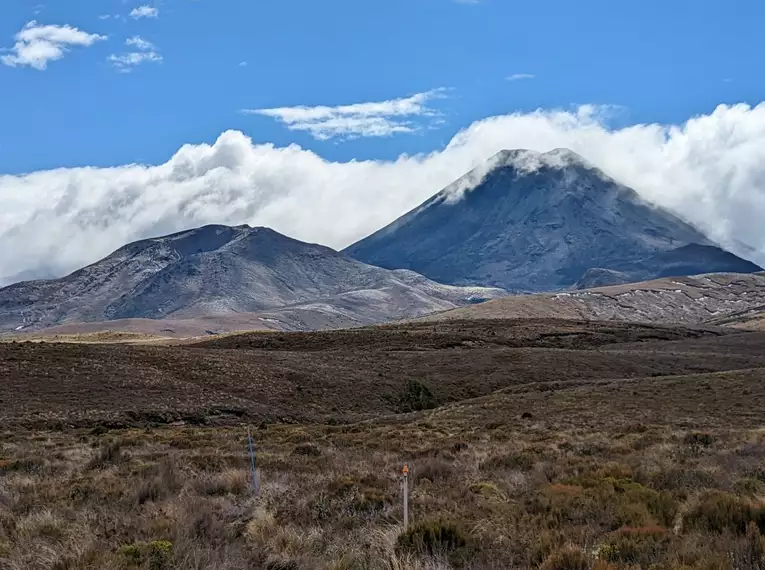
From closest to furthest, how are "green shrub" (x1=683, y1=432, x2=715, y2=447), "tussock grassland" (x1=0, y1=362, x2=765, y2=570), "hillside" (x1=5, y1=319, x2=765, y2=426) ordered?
"tussock grassland" (x1=0, y1=362, x2=765, y2=570) < "green shrub" (x1=683, y1=432, x2=715, y2=447) < "hillside" (x1=5, y1=319, x2=765, y2=426)

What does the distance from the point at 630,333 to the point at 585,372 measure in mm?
53872

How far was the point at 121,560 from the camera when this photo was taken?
807 cm

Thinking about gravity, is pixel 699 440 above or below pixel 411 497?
below

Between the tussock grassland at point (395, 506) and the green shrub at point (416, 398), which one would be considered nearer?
the tussock grassland at point (395, 506)

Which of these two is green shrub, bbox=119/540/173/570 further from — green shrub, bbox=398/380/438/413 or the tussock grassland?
green shrub, bbox=398/380/438/413

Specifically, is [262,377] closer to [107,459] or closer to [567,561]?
[107,459]

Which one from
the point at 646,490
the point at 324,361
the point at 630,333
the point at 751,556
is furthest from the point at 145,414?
the point at 630,333

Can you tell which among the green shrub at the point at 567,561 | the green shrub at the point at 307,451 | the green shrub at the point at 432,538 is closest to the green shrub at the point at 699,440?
the green shrub at the point at 307,451

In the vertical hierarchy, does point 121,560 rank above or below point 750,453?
above

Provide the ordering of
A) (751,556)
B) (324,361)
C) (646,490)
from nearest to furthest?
(751,556) → (646,490) → (324,361)

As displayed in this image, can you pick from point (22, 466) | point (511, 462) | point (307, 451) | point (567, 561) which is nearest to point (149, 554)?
point (567, 561)

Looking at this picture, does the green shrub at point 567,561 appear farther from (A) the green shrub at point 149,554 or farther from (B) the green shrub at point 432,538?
(A) the green shrub at point 149,554

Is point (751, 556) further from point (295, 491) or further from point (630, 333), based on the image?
point (630, 333)

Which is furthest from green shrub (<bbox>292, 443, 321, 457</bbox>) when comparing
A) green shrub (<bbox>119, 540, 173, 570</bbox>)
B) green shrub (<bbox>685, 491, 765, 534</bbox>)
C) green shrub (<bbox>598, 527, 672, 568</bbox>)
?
green shrub (<bbox>598, 527, 672, 568</bbox>)
